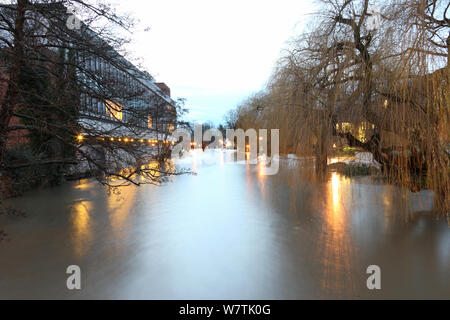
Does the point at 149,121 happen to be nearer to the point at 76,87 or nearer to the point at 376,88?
the point at 76,87

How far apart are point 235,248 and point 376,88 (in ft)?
10.8

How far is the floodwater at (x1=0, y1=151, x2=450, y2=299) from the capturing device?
2.90 m

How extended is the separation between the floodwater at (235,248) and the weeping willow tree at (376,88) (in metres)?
0.68

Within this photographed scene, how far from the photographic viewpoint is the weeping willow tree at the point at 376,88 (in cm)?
306

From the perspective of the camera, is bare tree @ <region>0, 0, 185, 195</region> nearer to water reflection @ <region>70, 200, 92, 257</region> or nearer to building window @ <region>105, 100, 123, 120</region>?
building window @ <region>105, 100, 123, 120</region>

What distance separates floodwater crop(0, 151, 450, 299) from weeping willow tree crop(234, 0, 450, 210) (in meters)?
0.68

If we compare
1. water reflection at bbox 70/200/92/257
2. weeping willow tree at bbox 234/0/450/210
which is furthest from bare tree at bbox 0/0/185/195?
weeping willow tree at bbox 234/0/450/210

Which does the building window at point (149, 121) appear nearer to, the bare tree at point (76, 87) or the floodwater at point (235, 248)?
the bare tree at point (76, 87)

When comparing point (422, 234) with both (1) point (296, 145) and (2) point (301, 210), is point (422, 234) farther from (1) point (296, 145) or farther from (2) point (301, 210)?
(1) point (296, 145)

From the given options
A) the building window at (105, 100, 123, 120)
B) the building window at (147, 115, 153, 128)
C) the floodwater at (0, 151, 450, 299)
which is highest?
the building window at (105, 100, 123, 120)

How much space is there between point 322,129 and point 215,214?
3408 mm

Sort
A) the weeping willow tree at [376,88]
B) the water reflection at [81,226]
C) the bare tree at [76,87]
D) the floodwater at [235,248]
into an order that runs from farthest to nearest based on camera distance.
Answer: the water reflection at [81,226], the bare tree at [76,87], the weeping willow tree at [376,88], the floodwater at [235,248]

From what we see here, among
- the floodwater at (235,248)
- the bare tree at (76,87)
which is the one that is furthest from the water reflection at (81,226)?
the bare tree at (76,87)

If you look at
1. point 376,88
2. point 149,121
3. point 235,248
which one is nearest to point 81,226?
point 149,121
